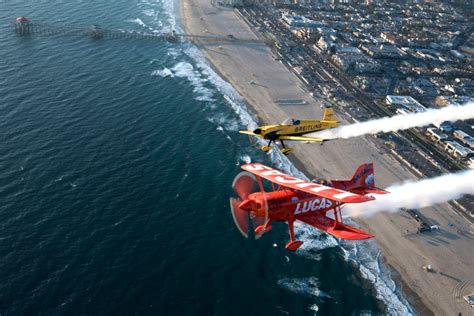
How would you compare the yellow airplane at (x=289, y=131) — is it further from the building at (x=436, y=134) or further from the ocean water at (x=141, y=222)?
the building at (x=436, y=134)

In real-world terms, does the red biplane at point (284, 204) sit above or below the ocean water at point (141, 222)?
above

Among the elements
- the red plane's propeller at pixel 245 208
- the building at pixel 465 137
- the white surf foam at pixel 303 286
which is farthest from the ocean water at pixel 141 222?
the building at pixel 465 137

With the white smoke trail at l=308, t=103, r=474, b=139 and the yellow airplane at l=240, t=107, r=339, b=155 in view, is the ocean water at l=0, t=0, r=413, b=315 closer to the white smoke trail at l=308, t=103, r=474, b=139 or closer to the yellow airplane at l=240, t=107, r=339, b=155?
the yellow airplane at l=240, t=107, r=339, b=155

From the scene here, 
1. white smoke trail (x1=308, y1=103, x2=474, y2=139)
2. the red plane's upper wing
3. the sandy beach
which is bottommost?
the sandy beach

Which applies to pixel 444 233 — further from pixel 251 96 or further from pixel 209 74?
pixel 209 74

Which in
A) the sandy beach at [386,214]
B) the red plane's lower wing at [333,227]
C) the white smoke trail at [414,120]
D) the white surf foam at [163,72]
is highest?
Answer: the red plane's lower wing at [333,227]

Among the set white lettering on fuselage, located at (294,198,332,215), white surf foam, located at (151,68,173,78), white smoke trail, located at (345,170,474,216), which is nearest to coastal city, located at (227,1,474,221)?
white smoke trail, located at (345,170,474,216)

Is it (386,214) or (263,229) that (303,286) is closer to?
(263,229)
